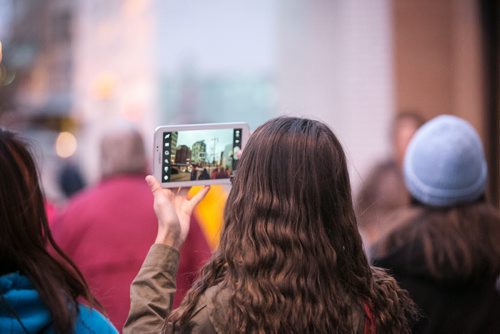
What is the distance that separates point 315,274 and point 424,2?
223 inches

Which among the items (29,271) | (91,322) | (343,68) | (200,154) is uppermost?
(343,68)

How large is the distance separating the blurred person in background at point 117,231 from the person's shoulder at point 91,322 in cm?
163

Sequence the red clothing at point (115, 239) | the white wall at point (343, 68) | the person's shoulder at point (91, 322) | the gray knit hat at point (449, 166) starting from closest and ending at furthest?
the person's shoulder at point (91, 322) < the gray knit hat at point (449, 166) < the red clothing at point (115, 239) < the white wall at point (343, 68)

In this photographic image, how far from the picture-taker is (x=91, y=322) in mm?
2061

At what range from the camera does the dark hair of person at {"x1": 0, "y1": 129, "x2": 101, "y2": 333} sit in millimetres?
1965

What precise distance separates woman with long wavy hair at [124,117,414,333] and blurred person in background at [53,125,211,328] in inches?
75.1

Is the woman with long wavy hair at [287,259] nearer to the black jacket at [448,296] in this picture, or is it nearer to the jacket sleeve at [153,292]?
the jacket sleeve at [153,292]

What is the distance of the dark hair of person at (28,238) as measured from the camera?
1.96 meters

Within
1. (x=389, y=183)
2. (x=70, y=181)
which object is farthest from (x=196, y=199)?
(x=70, y=181)

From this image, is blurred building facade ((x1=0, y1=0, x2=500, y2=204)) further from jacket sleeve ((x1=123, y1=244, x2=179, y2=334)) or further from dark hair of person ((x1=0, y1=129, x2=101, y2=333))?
dark hair of person ((x1=0, y1=129, x2=101, y2=333))

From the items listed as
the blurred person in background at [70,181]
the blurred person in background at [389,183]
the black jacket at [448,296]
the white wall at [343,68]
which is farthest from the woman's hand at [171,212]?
the blurred person in background at [70,181]

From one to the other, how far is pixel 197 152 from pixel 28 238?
48cm

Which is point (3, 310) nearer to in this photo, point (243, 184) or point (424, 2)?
point (243, 184)

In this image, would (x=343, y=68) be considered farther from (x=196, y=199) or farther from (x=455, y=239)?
(x=196, y=199)
